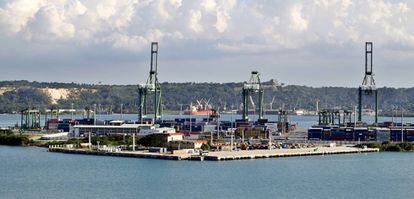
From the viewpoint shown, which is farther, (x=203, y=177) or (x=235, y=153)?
(x=235, y=153)

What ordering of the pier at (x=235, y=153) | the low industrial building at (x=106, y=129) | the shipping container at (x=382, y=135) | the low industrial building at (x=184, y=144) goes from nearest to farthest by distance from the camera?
the pier at (x=235, y=153) → the low industrial building at (x=184, y=144) → the shipping container at (x=382, y=135) → the low industrial building at (x=106, y=129)

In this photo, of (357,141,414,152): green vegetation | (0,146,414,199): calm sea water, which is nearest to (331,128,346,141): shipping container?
(357,141,414,152): green vegetation

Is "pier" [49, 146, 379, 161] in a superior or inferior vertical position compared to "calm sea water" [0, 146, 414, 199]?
superior

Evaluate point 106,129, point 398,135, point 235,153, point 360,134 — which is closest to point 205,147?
point 235,153

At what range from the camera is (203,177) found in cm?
4041

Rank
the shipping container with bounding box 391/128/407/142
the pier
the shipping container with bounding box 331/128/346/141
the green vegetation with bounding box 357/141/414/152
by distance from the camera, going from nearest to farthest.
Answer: the pier, the green vegetation with bounding box 357/141/414/152, the shipping container with bounding box 391/128/407/142, the shipping container with bounding box 331/128/346/141

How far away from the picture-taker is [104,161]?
158 feet

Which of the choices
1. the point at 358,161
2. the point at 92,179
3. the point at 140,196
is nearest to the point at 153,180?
the point at 92,179

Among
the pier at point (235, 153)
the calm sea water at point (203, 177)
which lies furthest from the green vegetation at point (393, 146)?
the calm sea water at point (203, 177)

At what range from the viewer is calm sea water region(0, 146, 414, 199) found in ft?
116

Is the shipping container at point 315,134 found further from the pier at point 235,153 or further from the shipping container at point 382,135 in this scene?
the pier at point 235,153

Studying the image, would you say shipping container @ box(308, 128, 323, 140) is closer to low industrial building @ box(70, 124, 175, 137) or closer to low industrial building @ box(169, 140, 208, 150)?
low industrial building @ box(70, 124, 175, 137)

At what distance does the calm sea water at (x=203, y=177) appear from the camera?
116ft

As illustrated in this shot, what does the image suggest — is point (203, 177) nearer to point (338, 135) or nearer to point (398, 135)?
point (398, 135)
